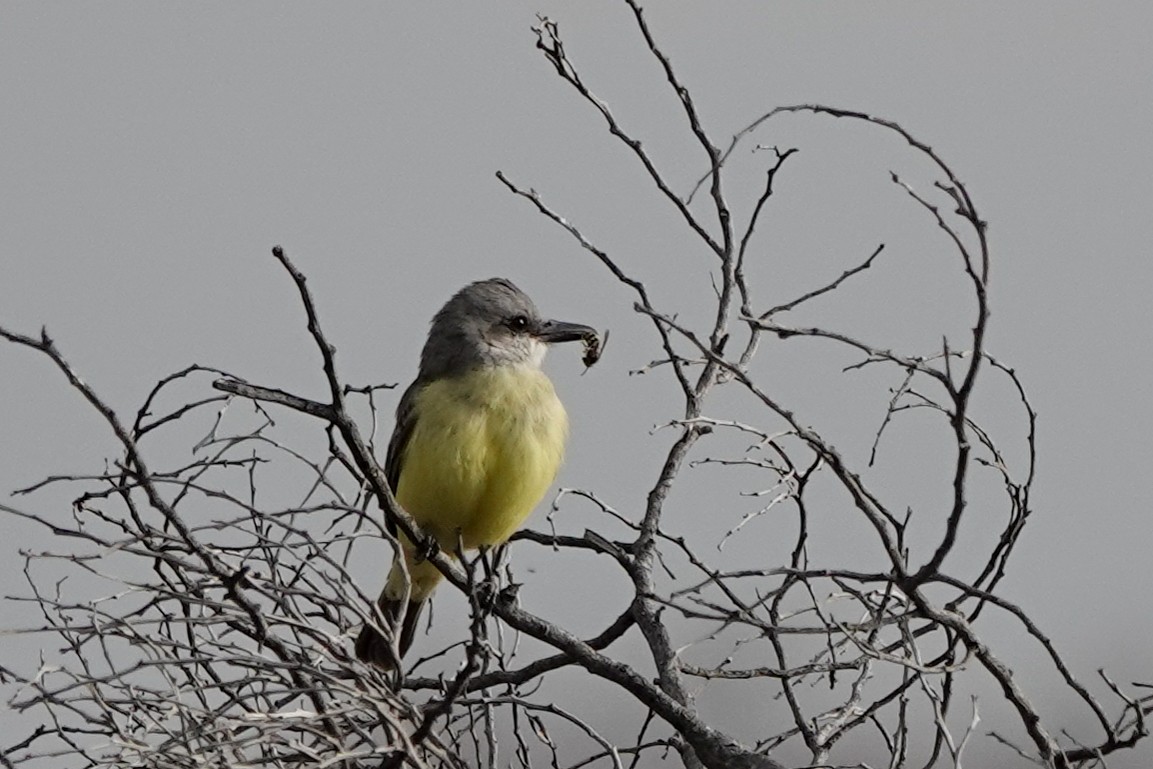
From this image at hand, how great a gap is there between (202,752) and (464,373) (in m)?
2.67

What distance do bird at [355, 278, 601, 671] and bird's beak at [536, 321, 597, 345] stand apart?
23 mm

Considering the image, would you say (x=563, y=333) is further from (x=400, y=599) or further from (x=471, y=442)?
(x=400, y=599)

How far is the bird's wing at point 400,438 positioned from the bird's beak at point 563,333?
53cm

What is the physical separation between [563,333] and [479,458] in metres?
0.87

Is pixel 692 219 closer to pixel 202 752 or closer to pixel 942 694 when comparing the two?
pixel 942 694

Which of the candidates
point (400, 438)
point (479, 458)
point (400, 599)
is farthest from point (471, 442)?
point (400, 599)

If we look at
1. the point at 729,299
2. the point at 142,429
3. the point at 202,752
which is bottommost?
the point at 202,752

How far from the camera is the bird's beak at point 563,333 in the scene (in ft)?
19.9

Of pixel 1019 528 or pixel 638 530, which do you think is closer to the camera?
pixel 1019 528

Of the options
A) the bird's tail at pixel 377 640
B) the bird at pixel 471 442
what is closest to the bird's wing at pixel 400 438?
the bird at pixel 471 442

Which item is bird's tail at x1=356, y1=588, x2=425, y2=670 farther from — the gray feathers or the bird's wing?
the gray feathers

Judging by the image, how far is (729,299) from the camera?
16.3 feet

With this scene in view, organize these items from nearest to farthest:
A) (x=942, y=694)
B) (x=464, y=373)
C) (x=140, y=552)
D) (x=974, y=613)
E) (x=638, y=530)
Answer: (x=140, y=552) → (x=974, y=613) → (x=942, y=694) → (x=638, y=530) → (x=464, y=373)

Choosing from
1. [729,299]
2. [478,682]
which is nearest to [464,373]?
[729,299]
